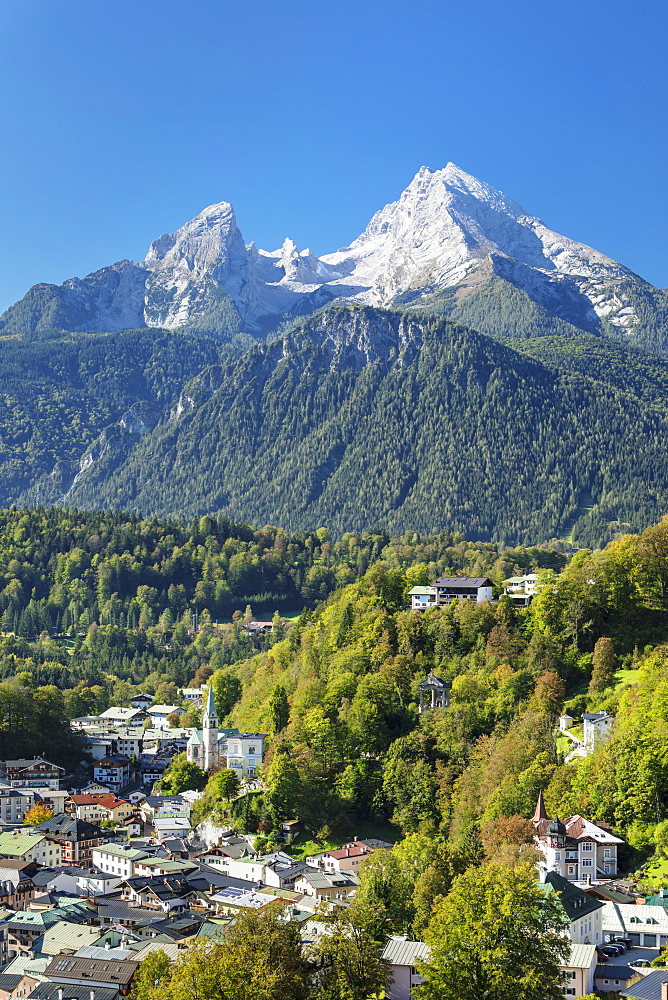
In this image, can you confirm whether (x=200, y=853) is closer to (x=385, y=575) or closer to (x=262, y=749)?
(x=262, y=749)

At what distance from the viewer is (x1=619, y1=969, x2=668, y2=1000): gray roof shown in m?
59.2

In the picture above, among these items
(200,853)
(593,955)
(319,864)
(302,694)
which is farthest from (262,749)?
(593,955)

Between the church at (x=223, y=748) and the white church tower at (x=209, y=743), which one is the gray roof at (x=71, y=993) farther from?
the white church tower at (x=209, y=743)

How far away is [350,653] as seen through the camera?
11862cm

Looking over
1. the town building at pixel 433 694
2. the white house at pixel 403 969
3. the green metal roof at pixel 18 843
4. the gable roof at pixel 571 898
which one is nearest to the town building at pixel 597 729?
the town building at pixel 433 694

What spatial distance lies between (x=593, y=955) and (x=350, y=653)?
56798mm

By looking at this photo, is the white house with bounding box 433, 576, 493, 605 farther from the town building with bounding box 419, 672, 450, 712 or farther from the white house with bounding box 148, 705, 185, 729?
the white house with bounding box 148, 705, 185, 729

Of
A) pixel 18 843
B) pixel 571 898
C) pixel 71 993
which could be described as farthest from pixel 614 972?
pixel 18 843

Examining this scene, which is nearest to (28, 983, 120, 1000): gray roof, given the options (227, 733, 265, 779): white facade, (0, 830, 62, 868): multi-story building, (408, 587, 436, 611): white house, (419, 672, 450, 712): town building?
(0, 830, 62, 868): multi-story building

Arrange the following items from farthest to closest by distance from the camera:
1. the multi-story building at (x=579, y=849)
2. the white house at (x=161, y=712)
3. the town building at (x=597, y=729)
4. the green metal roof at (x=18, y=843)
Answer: the white house at (x=161, y=712), the green metal roof at (x=18, y=843), the town building at (x=597, y=729), the multi-story building at (x=579, y=849)

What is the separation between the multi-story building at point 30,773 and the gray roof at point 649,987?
75.4 metres

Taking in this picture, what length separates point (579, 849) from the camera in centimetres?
7838

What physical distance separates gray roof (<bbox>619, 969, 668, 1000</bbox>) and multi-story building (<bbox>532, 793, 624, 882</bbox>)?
1460 centimetres

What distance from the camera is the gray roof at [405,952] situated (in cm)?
6391
